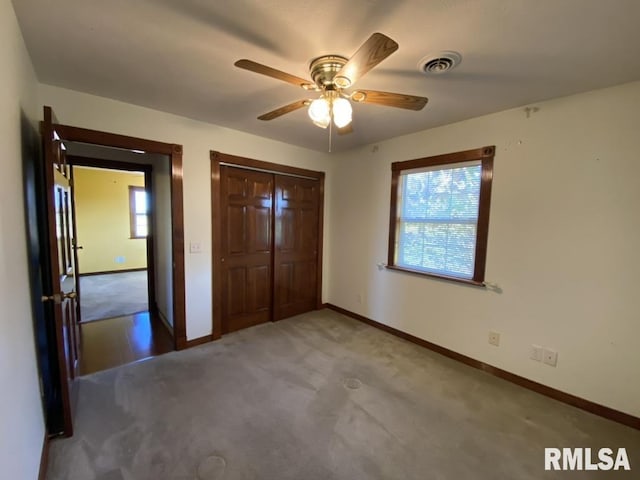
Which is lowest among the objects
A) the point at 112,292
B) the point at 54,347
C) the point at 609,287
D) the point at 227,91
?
the point at 112,292

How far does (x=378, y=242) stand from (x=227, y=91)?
2.30 metres

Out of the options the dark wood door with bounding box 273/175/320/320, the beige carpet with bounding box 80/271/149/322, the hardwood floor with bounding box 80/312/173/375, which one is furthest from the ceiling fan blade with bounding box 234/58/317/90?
the beige carpet with bounding box 80/271/149/322

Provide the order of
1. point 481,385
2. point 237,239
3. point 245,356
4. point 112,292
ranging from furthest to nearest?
point 112,292
point 237,239
point 245,356
point 481,385

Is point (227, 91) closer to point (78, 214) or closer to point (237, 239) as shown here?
point (237, 239)

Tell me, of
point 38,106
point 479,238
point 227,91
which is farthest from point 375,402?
point 38,106

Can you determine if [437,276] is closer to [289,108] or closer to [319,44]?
[289,108]

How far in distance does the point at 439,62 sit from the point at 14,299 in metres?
2.52

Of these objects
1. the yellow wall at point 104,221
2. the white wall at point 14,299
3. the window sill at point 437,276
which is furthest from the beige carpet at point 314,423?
the yellow wall at point 104,221

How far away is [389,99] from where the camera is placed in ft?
5.53

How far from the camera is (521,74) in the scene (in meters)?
1.83

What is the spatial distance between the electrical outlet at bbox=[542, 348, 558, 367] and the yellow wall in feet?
25.7

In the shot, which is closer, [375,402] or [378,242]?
[375,402]

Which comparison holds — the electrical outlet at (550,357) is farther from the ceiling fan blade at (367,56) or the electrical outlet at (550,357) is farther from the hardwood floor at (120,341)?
the hardwood floor at (120,341)

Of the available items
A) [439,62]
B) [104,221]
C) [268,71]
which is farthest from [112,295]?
[439,62]
